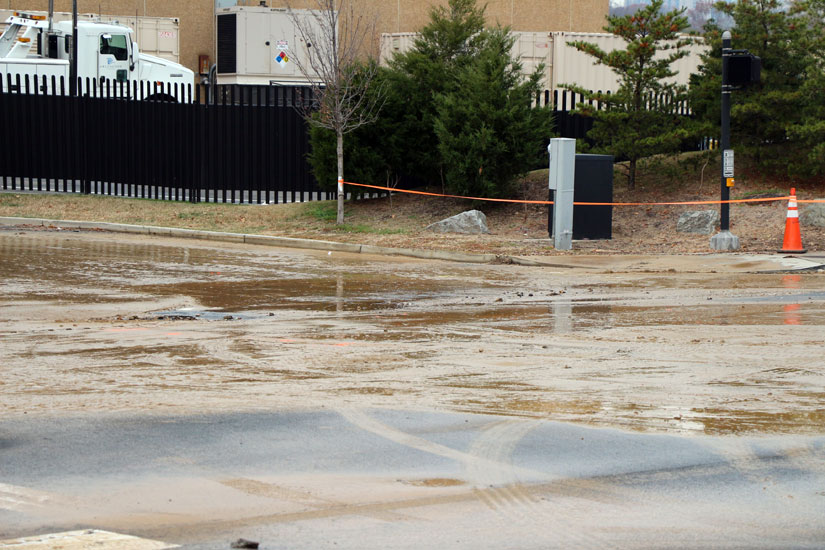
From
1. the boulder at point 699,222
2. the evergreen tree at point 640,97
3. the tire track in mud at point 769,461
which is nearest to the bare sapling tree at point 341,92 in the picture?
the evergreen tree at point 640,97

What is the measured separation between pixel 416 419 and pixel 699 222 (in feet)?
45.7

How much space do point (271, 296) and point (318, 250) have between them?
604 centimetres

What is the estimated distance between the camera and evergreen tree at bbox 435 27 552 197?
20.9m

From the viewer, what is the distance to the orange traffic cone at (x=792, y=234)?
Answer: 55.1 feet

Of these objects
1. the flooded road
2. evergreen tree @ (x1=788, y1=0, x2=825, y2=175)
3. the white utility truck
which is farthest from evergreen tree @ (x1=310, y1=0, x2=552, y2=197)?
the white utility truck

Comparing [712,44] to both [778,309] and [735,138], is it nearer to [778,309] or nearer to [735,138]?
[735,138]

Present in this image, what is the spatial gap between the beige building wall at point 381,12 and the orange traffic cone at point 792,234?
21182 mm

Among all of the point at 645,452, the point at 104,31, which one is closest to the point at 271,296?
the point at 645,452

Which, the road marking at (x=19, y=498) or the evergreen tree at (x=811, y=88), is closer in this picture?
the road marking at (x=19, y=498)

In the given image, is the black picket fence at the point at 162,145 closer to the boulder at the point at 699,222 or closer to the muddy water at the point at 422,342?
the boulder at the point at 699,222

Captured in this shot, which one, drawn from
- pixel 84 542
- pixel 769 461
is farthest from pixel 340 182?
pixel 84 542

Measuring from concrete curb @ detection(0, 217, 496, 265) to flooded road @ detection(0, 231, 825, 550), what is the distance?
4.74m

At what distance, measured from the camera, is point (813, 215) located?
62.1 ft

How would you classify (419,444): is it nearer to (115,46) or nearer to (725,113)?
(725,113)
